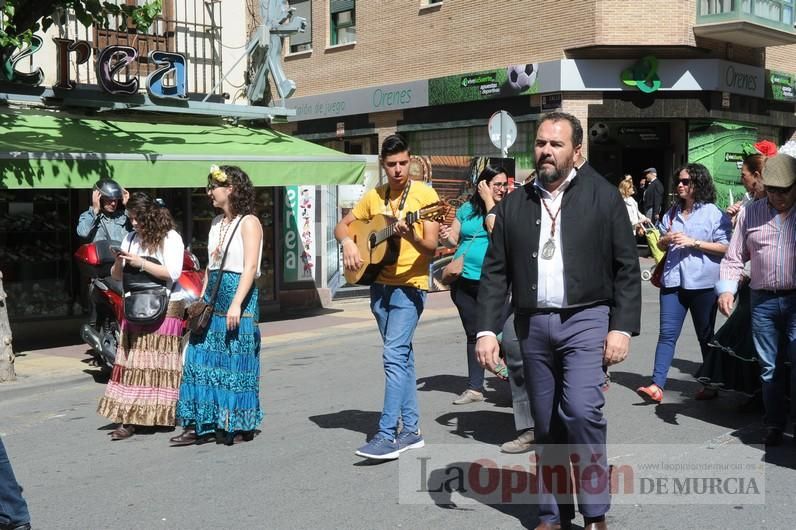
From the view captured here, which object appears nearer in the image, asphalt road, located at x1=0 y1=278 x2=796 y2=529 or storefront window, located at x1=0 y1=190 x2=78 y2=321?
asphalt road, located at x1=0 y1=278 x2=796 y2=529

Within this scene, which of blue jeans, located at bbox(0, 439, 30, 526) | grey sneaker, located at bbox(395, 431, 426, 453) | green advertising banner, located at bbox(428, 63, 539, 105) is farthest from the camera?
green advertising banner, located at bbox(428, 63, 539, 105)

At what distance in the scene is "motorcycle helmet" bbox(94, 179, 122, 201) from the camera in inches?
370

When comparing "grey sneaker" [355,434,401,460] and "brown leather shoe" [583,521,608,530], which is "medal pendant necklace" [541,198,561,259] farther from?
"grey sneaker" [355,434,401,460]

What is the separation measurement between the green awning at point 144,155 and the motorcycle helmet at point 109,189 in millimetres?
810

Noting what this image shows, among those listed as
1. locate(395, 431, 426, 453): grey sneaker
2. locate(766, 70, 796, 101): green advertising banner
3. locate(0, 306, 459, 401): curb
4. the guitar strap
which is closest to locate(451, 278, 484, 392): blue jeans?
locate(395, 431, 426, 453): grey sneaker

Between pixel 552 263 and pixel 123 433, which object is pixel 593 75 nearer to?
pixel 123 433

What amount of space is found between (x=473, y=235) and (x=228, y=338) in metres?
1.94

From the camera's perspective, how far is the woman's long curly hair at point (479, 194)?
6.96 meters

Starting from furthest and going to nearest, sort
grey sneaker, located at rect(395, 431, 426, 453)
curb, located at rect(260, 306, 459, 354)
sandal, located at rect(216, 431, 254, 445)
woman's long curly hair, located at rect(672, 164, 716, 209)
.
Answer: curb, located at rect(260, 306, 459, 354) → woman's long curly hair, located at rect(672, 164, 716, 209) → sandal, located at rect(216, 431, 254, 445) → grey sneaker, located at rect(395, 431, 426, 453)

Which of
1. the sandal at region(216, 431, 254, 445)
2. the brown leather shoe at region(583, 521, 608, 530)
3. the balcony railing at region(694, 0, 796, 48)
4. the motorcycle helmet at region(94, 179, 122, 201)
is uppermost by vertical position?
the balcony railing at region(694, 0, 796, 48)

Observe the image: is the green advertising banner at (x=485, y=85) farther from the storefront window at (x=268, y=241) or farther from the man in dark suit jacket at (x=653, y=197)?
the storefront window at (x=268, y=241)

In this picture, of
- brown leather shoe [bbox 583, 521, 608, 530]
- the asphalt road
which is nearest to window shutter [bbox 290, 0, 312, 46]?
the asphalt road

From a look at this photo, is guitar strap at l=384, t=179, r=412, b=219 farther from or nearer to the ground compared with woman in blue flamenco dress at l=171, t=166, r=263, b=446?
farther from the ground

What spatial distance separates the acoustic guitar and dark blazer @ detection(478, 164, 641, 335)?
4.22 feet
